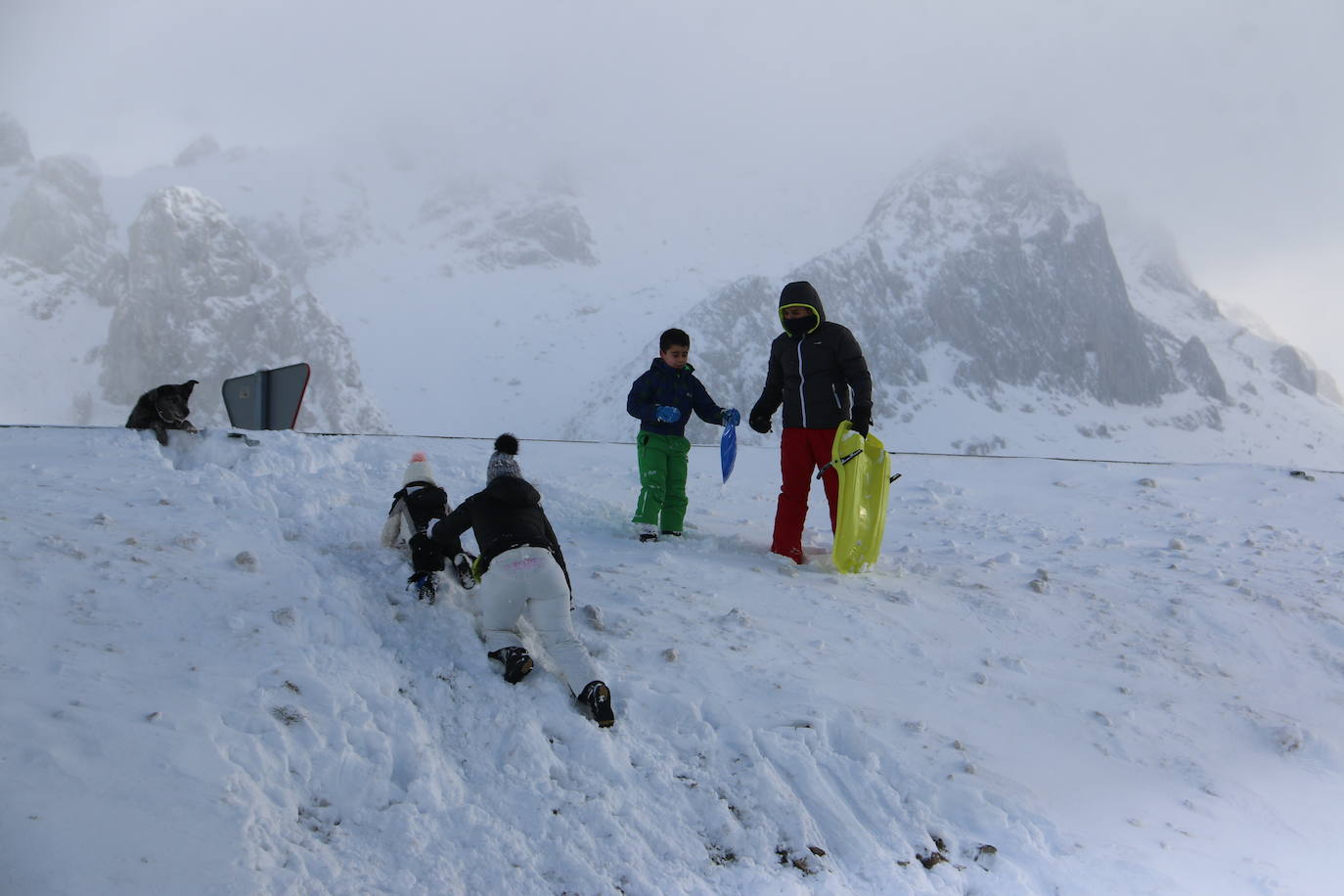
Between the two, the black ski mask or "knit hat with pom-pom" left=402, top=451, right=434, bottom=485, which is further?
the black ski mask

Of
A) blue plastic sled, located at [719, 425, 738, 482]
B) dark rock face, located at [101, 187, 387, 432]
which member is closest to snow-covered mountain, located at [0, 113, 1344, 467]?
dark rock face, located at [101, 187, 387, 432]

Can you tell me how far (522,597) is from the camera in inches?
171

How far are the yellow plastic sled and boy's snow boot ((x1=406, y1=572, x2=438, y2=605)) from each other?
10.2 feet

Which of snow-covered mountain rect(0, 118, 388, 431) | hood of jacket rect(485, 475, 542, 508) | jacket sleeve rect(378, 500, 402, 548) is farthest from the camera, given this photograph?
snow-covered mountain rect(0, 118, 388, 431)

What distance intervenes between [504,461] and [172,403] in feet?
14.4

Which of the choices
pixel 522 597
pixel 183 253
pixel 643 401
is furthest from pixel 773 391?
pixel 183 253

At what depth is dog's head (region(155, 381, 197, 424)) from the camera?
7.46 m

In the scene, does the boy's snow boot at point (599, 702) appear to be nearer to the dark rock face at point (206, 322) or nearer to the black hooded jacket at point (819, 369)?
the black hooded jacket at point (819, 369)

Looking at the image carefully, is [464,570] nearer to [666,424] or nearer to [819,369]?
[666,424]

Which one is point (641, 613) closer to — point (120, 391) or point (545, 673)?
point (545, 673)

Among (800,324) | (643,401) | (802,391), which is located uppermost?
(800,324)

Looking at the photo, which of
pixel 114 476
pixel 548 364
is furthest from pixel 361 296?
pixel 114 476

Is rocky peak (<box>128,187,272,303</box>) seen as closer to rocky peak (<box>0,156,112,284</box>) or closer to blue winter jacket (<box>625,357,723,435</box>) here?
rocky peak (<box>0,156,112,284</box>)

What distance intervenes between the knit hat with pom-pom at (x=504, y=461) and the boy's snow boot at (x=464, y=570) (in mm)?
549
